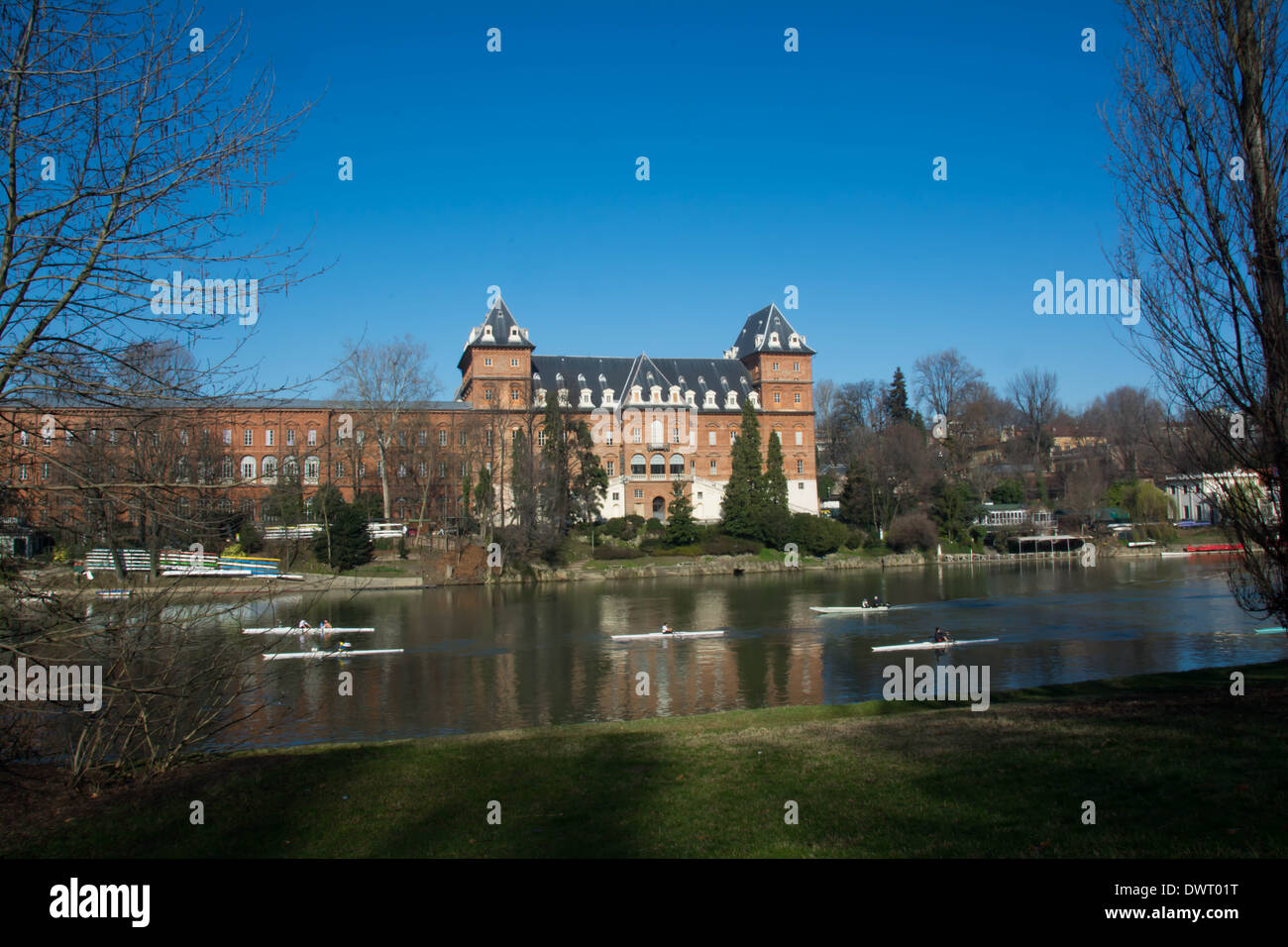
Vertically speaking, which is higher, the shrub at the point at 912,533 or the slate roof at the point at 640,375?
the slate roof at the point at 640,375

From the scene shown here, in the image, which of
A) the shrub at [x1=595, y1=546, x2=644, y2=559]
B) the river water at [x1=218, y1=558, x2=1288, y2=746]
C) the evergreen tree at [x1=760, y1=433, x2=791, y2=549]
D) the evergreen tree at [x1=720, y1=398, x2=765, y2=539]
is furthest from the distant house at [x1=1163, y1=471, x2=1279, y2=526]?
the evergreen tree at [x1=720, y1=398, x2=765, y2=539]

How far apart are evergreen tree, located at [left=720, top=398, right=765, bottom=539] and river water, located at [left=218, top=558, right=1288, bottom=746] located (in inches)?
616

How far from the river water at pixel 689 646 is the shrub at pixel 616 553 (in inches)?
392

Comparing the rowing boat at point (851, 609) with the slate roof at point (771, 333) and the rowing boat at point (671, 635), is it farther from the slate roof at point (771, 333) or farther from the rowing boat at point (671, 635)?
the slate roof at point (771, 333)

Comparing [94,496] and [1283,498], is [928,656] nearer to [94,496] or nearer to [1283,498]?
[1283,498]

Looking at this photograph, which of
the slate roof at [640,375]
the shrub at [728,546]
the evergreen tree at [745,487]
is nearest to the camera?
the shrub at [728,546]

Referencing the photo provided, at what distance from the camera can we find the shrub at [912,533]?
205 ft

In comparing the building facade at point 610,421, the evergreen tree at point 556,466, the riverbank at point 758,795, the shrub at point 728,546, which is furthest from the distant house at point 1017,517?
the riverbank at point 758,795

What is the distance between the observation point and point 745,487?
211ft

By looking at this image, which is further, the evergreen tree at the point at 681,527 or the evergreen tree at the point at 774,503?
the evergreen tree at the point at 774,503

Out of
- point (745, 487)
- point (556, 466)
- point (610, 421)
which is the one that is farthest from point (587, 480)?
point (745, 487)

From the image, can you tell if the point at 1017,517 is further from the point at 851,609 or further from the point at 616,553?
the point at 851,609

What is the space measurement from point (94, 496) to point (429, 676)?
17.7 m
